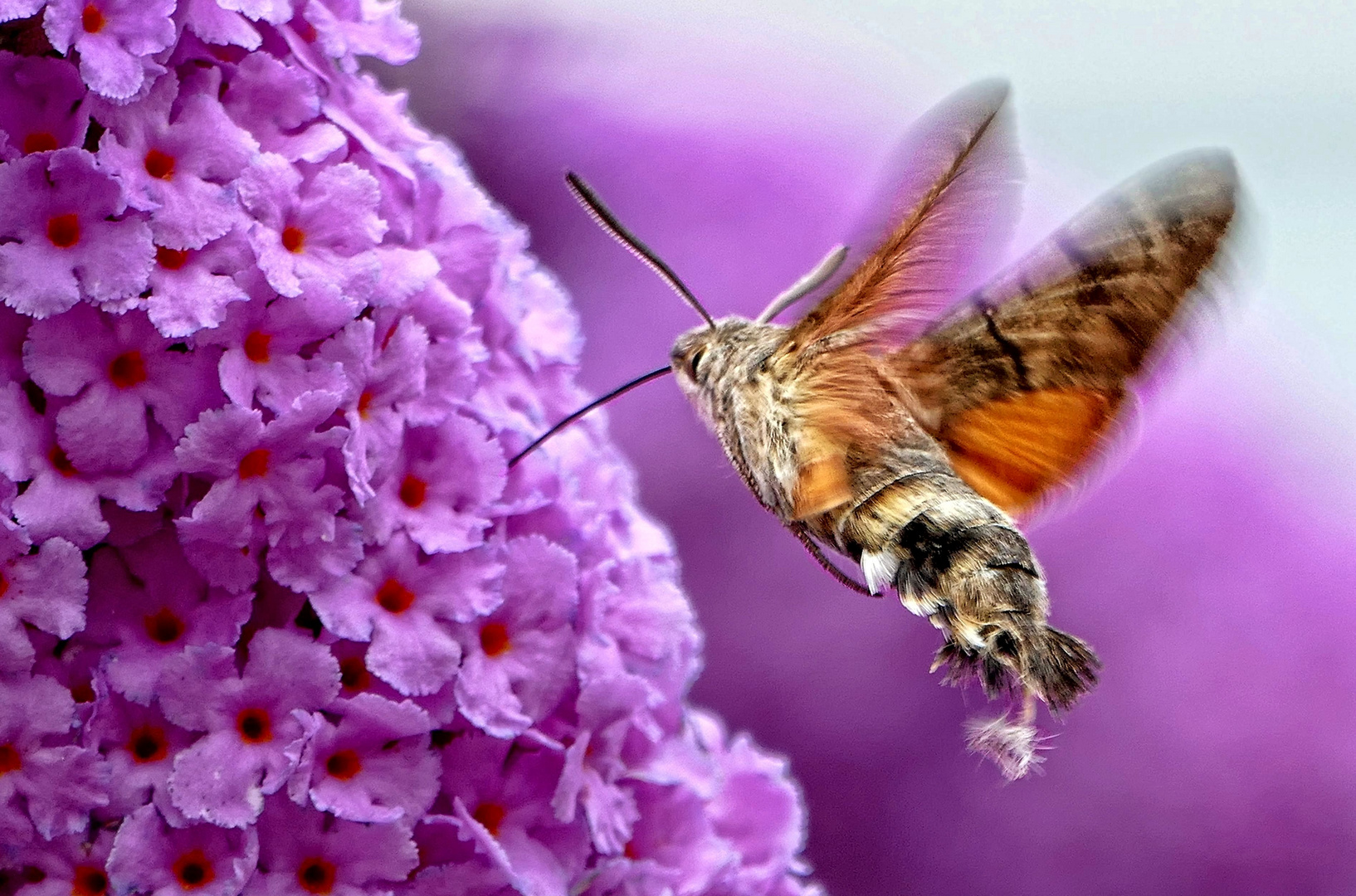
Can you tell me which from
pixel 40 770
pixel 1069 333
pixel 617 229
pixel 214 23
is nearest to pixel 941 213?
pixel 1069 333

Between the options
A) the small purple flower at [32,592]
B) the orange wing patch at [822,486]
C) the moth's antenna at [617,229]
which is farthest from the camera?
the moth's antenna at [617,229]

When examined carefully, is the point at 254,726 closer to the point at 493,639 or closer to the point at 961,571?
the point at 493,639

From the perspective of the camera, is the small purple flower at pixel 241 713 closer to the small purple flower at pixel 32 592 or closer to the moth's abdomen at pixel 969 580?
the small purple flower at pixel 32 592

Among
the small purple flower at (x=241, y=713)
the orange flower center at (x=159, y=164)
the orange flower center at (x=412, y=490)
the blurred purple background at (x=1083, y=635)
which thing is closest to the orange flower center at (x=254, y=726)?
the small purple flower at (x=241, y=713)

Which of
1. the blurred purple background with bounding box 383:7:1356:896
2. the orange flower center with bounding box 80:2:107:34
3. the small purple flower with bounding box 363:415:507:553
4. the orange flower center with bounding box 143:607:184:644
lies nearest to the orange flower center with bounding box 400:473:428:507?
the small purple flower with bounding box 363:415:507:553

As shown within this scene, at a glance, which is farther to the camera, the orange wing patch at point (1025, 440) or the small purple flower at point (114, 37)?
the orange wing patch at point (1025, 440)

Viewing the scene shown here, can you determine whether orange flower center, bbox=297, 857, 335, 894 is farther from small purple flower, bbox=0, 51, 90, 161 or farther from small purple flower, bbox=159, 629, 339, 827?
small purple flower, bbox=0, 51, 90, 161
